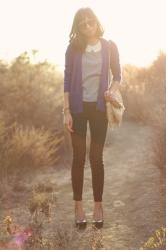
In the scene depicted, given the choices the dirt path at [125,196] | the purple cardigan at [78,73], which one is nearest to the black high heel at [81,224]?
the dirt path at [125,196]

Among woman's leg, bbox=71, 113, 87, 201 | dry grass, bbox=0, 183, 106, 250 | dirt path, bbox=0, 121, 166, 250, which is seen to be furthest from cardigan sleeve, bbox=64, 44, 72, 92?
dirt path, bbox=0, 121, 166, 250

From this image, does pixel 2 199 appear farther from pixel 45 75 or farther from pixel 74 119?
pixel 45 75

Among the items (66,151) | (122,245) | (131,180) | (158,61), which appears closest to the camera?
(122,245)

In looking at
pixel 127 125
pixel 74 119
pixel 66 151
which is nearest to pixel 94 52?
pixel 74 119

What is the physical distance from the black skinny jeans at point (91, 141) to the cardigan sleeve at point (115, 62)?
31cm

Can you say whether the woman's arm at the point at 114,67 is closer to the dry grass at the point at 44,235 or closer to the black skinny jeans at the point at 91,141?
the black skinny jeans at the point at 91,141

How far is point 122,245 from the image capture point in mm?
4738

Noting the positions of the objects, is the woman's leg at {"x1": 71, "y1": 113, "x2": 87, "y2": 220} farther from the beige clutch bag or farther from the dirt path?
the dirt path

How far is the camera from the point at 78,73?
15.7ft

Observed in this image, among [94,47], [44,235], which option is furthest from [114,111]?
[44,235]

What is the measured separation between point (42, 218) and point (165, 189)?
46.8 inches

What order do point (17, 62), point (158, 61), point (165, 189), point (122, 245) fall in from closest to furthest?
point (122, 245), point (165, 189), point (17, 62), point (158, 61)

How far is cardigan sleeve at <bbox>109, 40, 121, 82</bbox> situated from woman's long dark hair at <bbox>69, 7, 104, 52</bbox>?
0.49 feet

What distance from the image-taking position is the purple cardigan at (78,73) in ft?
15.7
